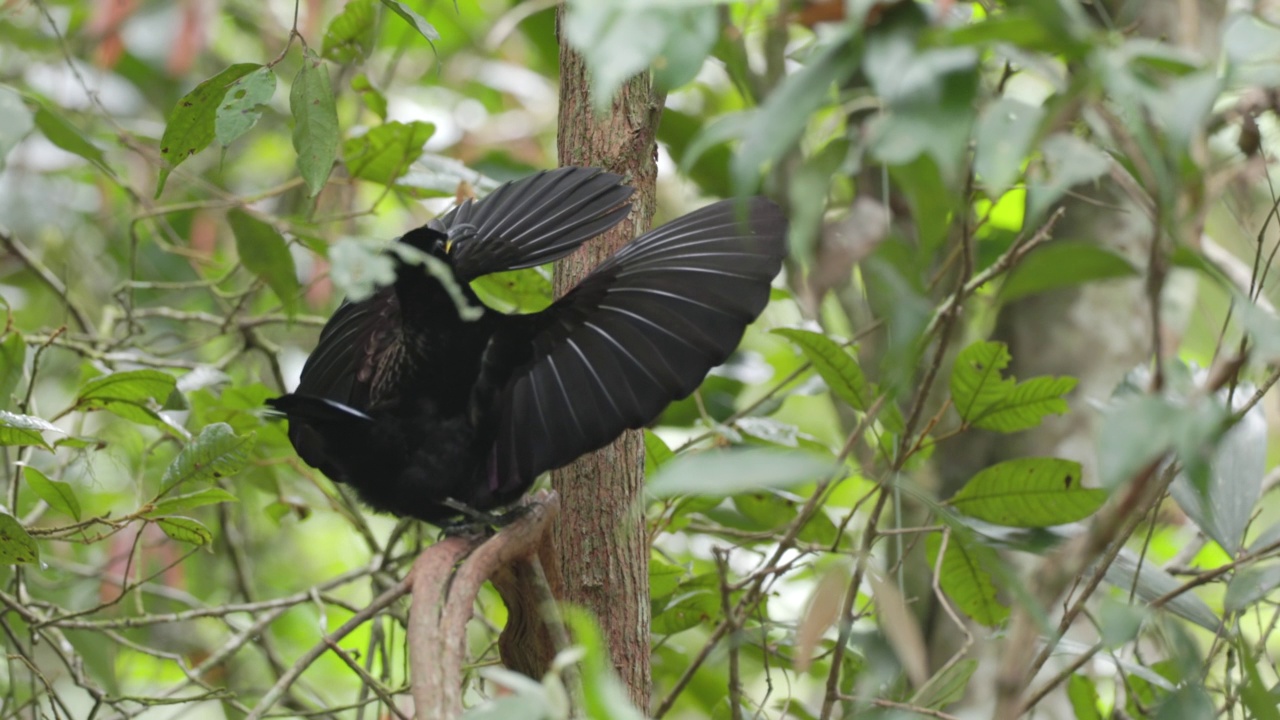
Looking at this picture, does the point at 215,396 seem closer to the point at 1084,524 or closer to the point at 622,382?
the point at 622,382

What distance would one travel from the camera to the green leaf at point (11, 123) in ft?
3.58

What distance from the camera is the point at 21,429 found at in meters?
1.52

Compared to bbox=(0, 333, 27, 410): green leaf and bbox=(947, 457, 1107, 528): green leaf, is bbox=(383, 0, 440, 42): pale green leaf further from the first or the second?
bbox=(947, 457, 1107, 528): green leaf

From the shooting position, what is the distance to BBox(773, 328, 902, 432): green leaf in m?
1.71

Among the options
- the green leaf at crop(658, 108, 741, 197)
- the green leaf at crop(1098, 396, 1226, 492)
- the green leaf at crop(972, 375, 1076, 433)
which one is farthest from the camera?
the green leaf at crop(658, 108, 741, 197)

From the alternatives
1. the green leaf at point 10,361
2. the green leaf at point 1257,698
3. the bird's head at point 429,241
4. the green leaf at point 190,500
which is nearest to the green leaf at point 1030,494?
the green leaf at point 1257,698

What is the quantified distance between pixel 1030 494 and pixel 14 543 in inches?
52.8

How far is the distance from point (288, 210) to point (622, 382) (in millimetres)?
2541

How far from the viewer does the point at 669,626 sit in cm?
195

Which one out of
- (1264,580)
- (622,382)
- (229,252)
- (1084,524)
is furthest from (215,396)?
(229,252)

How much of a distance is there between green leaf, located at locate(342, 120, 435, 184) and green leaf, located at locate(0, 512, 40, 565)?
88cm

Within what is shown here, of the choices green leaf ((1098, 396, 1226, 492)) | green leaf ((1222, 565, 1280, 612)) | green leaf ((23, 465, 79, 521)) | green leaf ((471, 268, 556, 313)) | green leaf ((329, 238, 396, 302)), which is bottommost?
green leaf ((1222, 565, 1280, 612))

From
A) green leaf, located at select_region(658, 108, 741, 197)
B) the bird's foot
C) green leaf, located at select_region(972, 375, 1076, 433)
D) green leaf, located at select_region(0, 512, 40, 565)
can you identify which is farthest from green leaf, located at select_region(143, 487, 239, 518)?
green leaf, located at select_region(658, 108, 741, 197)

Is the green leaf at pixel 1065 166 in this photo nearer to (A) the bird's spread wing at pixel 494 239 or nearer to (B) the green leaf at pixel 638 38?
(B) the green leaf at pixel 638 38
